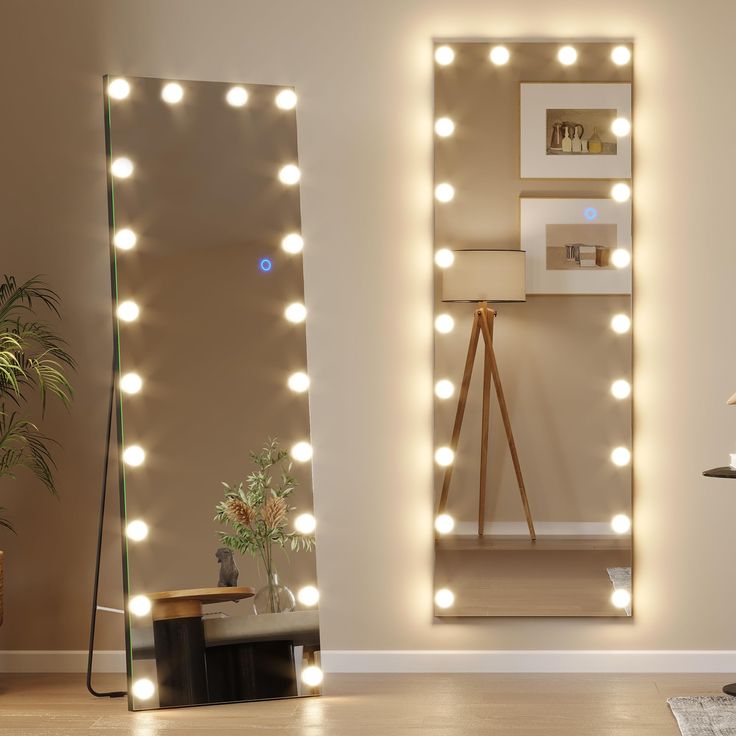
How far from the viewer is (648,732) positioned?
2.72 m

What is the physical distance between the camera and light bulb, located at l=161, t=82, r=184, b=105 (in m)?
3.16

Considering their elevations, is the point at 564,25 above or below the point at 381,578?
above

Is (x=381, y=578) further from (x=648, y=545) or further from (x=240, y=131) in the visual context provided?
(x=240, y=131)

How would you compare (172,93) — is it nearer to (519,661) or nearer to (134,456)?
(134,456)

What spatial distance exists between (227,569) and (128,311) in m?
0.94

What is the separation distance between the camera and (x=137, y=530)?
3.07 m

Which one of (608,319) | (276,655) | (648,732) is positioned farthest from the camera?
(608,319)

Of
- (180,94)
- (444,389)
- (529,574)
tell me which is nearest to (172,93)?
(180,94)

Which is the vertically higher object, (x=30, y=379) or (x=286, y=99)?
(x=286, y=99)

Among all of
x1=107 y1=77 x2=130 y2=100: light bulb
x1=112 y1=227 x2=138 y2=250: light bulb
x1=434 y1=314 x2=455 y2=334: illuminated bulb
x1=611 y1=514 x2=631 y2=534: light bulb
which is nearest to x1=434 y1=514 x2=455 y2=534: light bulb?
x1=611 y1=514 x2=631 y2=534: light bulb

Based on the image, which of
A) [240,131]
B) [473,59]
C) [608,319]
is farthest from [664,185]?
[240,131]

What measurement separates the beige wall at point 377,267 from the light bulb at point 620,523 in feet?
0.28

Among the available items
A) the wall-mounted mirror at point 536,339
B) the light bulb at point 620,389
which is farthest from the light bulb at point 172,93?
the light bulb at point 620,389

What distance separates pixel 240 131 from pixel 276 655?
181cm
